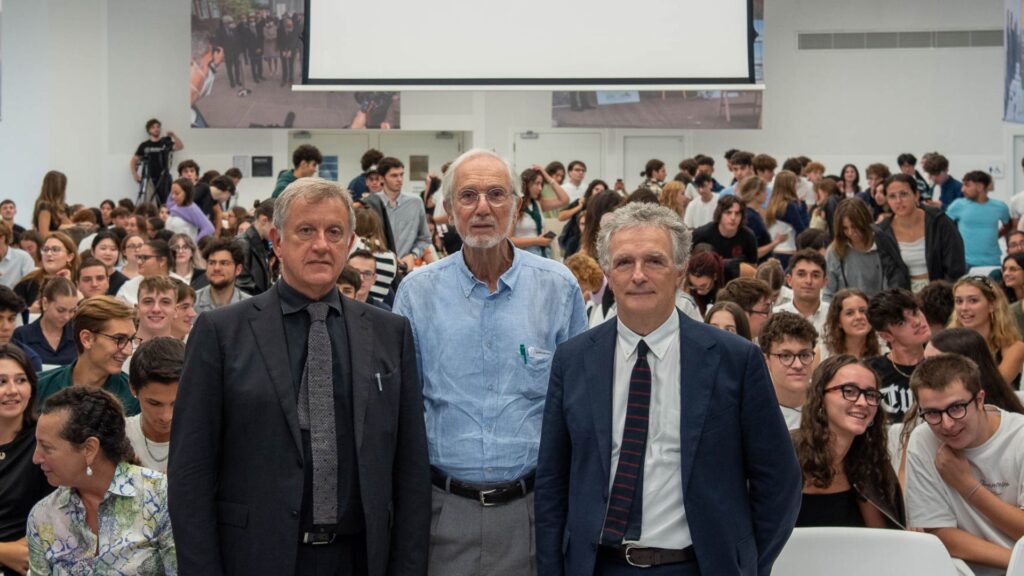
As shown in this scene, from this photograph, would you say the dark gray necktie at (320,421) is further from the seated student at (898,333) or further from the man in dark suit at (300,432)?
the seated student at (898,333)

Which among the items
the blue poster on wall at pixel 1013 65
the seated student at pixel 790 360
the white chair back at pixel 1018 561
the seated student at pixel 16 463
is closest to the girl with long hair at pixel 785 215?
the blue poster on wall at pixel 1013 65

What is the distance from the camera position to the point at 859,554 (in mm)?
3131

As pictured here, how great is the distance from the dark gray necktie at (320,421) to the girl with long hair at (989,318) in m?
3.67

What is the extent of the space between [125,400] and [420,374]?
204 centimetres

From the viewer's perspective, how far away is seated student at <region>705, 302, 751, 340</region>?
4688 mm

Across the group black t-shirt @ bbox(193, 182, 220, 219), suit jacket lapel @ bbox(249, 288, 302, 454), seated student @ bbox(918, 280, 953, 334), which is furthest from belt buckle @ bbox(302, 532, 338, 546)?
black t-shirt @ bbox(193, 182, 220, 219)

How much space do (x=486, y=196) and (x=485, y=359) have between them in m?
0.37

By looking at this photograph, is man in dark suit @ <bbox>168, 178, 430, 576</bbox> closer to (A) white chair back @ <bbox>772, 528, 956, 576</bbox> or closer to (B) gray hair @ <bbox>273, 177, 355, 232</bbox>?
(B) gray hair @ <bbox>273, 177, 355, 232</bbox>

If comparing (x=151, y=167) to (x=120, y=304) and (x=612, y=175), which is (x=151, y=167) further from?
(x=120, y=304)

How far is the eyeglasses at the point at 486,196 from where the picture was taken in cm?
274

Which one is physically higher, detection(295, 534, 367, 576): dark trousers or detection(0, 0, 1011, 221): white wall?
detection(0, 0, 1011, 221): white wall

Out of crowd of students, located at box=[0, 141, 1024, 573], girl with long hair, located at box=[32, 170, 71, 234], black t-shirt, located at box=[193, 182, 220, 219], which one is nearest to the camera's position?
crowd of students, located at box=[0, 141, 1024, 573]

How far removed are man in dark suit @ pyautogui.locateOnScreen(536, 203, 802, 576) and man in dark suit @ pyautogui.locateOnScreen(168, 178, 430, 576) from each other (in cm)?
32

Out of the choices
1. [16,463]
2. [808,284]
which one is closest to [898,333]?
[808,284]
